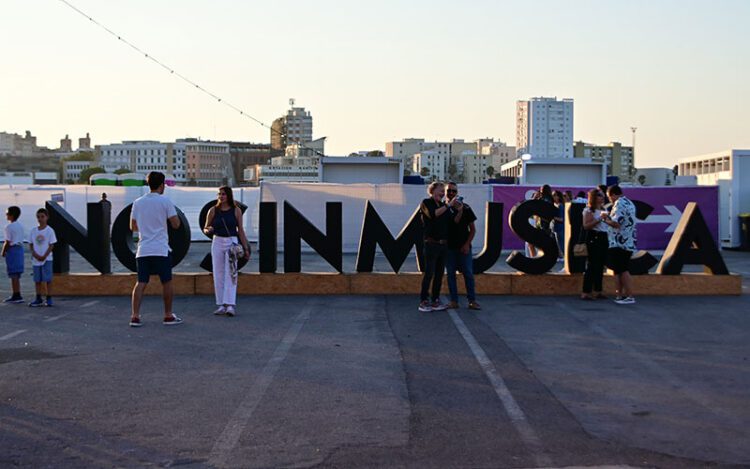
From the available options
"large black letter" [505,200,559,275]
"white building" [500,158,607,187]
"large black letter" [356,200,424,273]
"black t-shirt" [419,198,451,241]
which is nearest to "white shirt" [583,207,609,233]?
"large black letter" [505,200,559,275]

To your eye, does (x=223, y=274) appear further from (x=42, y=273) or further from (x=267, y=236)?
(x=42, y=273)

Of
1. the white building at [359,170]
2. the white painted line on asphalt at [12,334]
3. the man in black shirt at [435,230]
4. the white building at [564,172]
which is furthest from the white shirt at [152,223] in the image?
the white building at [564,172]

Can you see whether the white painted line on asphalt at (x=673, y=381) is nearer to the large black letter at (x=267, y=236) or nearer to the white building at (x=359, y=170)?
the large black letter at (x=267, y=236)

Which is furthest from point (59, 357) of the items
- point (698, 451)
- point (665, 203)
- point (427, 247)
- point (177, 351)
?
point (665, 203)

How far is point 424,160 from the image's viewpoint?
184375mm

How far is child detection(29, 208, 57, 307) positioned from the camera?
1341cm

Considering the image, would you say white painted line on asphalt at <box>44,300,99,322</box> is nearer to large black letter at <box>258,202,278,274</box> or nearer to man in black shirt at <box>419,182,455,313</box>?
large black letter at <box>258,202,278,274</box>

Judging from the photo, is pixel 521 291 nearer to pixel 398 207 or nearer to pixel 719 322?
pixel 719 322

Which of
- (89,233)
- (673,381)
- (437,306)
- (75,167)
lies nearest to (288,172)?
(75,167)

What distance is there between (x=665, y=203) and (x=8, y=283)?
19053mm

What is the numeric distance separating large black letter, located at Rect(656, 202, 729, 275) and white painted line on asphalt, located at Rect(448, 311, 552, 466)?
233 inches

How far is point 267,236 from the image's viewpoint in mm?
14648

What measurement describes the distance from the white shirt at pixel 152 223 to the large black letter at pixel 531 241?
6176 millimetres

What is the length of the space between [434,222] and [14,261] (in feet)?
21.6
